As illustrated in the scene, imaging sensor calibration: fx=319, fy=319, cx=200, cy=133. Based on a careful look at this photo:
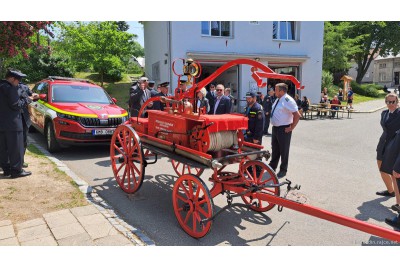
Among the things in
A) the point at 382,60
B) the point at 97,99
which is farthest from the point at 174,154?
the point at 382,60

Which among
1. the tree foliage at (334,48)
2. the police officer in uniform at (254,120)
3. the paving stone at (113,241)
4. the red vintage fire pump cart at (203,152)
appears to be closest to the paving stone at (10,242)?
the paving stone at (113,241)

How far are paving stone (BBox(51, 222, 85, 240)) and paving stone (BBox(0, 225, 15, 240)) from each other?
0.46 metres

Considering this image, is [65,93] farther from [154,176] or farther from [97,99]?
[154,176]

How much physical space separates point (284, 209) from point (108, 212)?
8.70ft

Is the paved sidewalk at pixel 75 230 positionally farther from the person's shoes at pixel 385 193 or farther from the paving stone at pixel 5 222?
the person's shoes at pixel 385 193

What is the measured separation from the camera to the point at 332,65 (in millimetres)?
30766

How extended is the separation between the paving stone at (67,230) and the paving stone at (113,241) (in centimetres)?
34

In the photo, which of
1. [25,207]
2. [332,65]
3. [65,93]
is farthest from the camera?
[332,65]

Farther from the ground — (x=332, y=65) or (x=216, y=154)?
(x=332, y=65)

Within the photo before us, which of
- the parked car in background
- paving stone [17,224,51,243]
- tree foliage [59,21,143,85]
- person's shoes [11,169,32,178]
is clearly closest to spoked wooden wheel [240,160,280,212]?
paving stone [17,224,51,243]

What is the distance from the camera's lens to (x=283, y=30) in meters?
20.9

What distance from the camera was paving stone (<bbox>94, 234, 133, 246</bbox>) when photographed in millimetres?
3711

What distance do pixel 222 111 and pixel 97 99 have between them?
3771 millimetres

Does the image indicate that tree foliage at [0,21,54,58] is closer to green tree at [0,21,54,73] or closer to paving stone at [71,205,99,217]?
green tree at [0,21,54,73]
